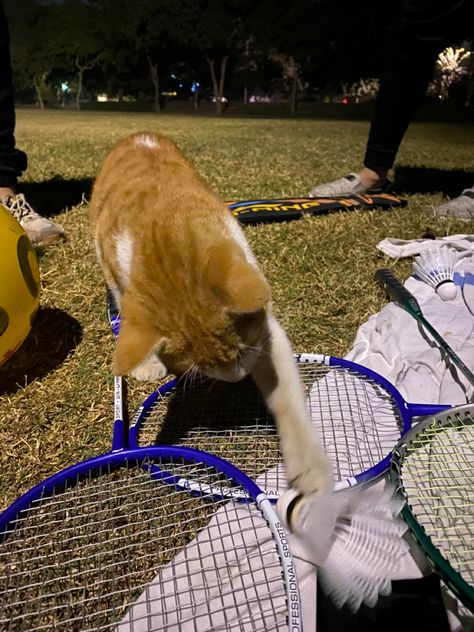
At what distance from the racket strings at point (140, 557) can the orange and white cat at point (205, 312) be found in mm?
259

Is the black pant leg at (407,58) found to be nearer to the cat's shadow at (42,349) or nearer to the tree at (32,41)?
the cat's shadow at (42,349)

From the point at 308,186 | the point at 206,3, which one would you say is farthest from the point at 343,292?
the point at 206,3

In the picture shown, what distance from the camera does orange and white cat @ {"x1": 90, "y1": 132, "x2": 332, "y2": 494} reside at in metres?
1.62

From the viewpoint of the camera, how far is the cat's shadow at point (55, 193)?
4.84m

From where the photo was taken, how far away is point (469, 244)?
3.26 metres

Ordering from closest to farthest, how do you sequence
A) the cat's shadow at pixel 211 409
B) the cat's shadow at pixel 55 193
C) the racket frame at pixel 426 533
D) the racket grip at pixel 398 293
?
1. the racket frame at pixel 426 533
2. the cat's shadow at pixel 211 409
3. the racket grip at pixel 398 293
4. the cat's shadow at pixel 55 193

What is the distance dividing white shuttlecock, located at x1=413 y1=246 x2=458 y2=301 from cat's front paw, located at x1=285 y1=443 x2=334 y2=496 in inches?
60.0

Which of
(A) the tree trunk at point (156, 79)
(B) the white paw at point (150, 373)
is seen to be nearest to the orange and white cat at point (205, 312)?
(B) the white paw at point (150, 373)

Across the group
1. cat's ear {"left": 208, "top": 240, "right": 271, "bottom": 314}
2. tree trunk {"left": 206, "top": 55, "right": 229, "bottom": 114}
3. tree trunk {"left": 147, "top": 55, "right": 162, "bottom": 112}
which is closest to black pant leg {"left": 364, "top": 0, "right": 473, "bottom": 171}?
cat's ear {"left": 208, "top": 240, "right": 271, "bottom": 314}

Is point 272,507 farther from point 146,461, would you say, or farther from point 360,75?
point 360,75

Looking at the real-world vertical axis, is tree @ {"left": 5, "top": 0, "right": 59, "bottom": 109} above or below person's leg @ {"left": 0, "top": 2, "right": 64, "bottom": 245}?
above

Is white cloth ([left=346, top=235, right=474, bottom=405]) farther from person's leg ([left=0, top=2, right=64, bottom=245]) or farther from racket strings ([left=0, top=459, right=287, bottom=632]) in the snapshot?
person's leg ([left=0, top=2, right=64, bottom=245])

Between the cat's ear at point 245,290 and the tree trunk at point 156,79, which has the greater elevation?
the tree trunk at point 156,79

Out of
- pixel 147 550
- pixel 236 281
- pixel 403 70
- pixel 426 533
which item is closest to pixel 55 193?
pixel 403 70
